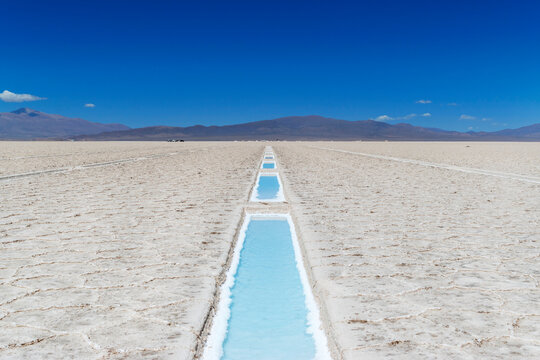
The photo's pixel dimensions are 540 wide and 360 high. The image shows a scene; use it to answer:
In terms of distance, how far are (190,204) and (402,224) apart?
2.91 metres

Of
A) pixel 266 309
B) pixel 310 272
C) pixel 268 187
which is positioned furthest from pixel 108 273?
pixel 268 187

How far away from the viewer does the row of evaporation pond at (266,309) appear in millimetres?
2223

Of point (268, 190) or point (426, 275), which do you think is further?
point (268, 190)

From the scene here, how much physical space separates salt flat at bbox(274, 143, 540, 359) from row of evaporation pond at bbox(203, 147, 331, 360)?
125mm

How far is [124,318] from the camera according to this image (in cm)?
237

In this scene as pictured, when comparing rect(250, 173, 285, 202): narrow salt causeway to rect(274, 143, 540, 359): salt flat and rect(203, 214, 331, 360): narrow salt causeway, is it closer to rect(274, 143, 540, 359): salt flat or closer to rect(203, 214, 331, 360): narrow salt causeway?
rect(274, 143, 540, 359): salt flat

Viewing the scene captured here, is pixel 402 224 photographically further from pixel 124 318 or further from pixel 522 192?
pixel 522 192

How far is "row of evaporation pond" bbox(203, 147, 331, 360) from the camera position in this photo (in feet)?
7.29

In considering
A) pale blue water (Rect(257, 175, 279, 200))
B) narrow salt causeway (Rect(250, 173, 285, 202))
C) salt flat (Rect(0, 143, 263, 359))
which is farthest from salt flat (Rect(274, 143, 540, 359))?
pale blue water (Rect(257, 175, 279, 200))

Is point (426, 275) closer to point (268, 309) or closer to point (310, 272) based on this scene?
point (310, 272)

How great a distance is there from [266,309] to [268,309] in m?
0.01

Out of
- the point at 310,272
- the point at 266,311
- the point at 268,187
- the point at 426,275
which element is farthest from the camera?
the point at 268,187

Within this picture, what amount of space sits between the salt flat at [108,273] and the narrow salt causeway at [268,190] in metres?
0.94

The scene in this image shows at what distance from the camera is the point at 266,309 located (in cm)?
282
